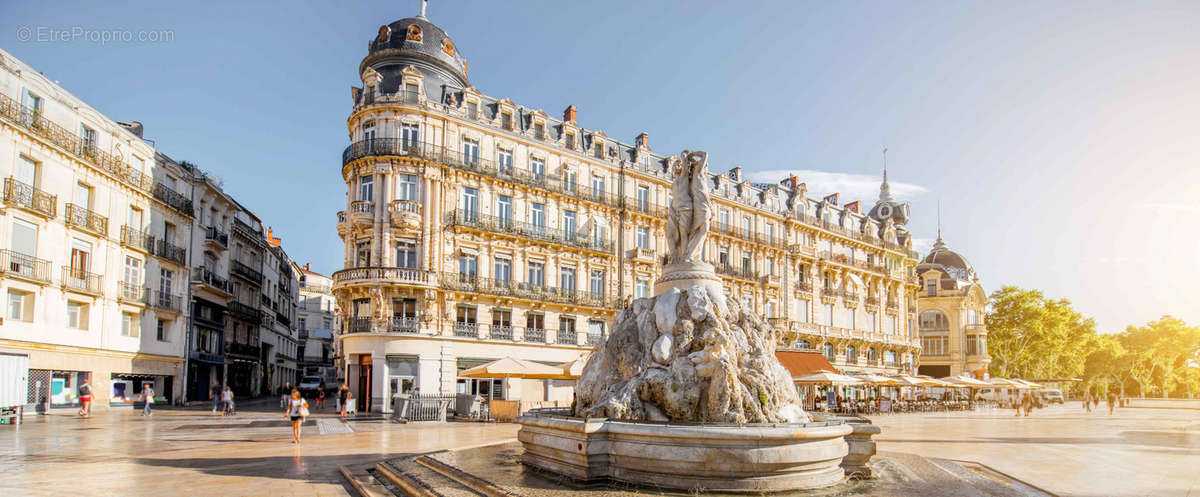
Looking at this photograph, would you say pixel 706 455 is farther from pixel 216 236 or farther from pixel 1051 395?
pixel 1051 395

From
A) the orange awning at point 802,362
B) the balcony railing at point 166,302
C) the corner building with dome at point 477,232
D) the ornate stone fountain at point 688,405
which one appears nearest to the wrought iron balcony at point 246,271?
the balcony railing at point 166,302

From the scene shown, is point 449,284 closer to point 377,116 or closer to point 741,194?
point 377,116

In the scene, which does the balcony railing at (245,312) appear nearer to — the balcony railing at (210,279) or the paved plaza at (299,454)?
the balcony railing at (210,279)

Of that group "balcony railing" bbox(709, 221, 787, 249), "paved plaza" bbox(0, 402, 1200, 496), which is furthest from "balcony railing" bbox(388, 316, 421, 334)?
"balcony railing" bbox(709, 221, 787, 249)

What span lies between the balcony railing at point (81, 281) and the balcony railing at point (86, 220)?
5.33ft

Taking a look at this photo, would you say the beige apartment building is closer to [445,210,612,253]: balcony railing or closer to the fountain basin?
[445,210,612,253]: balcony railing

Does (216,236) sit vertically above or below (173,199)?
below

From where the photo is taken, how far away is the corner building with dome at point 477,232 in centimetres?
3222

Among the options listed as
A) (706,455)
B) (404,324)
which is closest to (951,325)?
(404,324)

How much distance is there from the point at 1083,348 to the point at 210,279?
76.5 meters

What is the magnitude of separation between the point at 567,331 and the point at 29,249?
2251cm

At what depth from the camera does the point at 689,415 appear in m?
11.1

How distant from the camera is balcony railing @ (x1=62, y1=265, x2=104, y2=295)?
88.1 feet

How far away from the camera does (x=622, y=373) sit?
1224 centimetres
